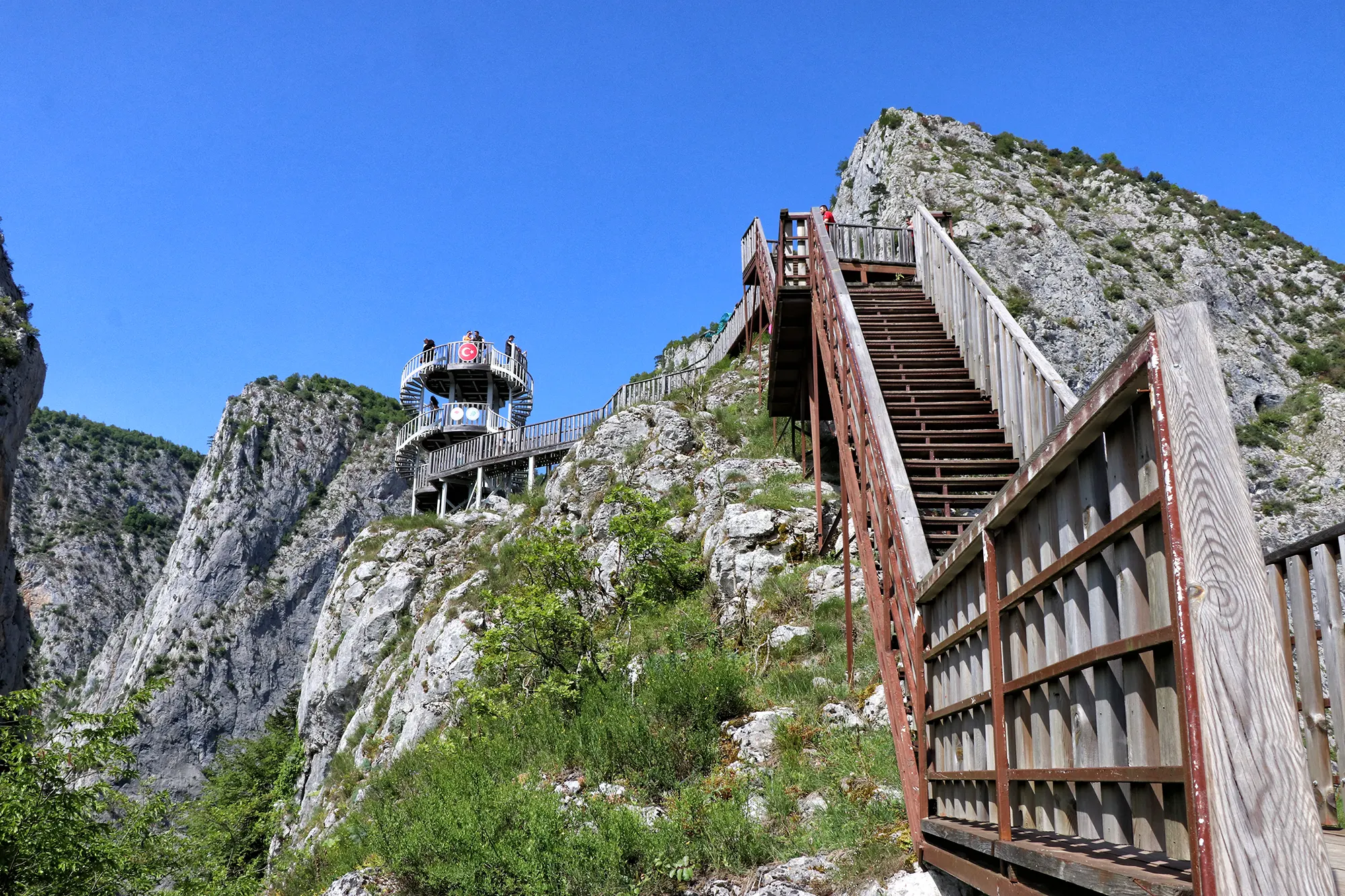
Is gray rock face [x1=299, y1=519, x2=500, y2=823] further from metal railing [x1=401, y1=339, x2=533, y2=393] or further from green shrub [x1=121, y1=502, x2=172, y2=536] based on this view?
green shrub [x1=121, y1=502, x2=172, y2=536]

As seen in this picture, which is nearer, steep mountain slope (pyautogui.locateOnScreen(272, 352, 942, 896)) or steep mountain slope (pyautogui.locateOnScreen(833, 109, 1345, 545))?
steep mountain slope (pyautogui.locateOnScreen(272, 352, 942, 896))

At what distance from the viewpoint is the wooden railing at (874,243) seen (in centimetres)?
A: 1364

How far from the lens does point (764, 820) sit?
21.3ft

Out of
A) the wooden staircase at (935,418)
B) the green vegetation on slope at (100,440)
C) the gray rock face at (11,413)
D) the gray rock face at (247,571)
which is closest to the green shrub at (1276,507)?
the wooden staircase at (935,418)

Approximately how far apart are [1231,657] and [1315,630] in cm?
196

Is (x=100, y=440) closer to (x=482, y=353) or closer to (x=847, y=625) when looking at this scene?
(x=482, y=353)

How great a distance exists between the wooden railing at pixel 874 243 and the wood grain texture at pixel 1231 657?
11916 mm

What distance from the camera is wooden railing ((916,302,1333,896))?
5.90ft

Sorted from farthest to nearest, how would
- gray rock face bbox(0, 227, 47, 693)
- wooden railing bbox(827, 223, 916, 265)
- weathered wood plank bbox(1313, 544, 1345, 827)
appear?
1. gray rock face bbox(0, 227, 47, 693)
2. wooden railing bbox(827, 223, 916, 265)
3. weathered wood plank bbox(1313, 544, 1345, 827)

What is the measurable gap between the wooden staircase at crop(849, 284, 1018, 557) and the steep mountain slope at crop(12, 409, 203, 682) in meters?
56.1

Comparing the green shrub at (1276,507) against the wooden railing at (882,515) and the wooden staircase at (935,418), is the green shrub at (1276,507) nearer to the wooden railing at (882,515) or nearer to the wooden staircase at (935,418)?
the wooden staircase at (935,418)

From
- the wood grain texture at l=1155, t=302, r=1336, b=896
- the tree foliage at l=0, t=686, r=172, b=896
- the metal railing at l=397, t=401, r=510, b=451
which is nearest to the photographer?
the wood grain texture at l=1155, t=302, r=1336, b=896

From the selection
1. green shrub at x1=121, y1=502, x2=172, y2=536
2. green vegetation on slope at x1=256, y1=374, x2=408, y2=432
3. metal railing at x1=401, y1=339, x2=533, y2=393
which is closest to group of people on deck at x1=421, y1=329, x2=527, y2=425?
metal railing at x1=401, y1=339, x2=533, y2=393

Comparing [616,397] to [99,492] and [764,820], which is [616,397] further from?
[99,492]
